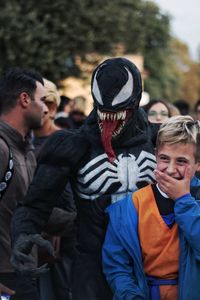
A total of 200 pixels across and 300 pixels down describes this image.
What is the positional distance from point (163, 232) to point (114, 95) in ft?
2.26

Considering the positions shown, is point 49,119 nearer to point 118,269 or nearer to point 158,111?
point 158,111

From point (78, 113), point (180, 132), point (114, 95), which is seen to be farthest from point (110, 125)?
point (78, 113)

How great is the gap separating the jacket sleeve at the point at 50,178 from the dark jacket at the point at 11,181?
1.85ft

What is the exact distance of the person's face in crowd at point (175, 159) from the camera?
3166 millimetres

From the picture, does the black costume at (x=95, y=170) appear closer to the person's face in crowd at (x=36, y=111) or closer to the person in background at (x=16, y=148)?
the person in background at (x=16, y=148)

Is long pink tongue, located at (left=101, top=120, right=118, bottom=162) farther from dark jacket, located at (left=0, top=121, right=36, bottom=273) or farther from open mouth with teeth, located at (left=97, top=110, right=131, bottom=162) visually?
Answer: dark jacket, located at (left=0, top=121, right=36, bottom=273)

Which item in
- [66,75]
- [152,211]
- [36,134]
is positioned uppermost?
[66,75]

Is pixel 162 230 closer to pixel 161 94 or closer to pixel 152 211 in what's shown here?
pixel 152 211

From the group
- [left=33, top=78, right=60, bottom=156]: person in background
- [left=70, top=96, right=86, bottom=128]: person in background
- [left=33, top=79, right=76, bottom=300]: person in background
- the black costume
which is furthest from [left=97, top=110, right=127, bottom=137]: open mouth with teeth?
[left=70, top=96, right=86, bottom=128]: person in background

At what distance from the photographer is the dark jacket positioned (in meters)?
4.04

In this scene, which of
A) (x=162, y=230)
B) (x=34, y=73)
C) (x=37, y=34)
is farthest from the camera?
(x=37, y=34)


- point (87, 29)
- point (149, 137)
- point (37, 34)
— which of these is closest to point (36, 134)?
point (149, 137)

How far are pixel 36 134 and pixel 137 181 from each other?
9.07ft

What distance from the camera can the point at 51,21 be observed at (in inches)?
885
